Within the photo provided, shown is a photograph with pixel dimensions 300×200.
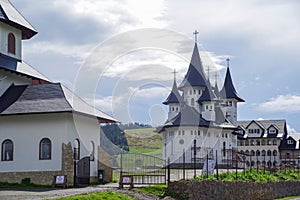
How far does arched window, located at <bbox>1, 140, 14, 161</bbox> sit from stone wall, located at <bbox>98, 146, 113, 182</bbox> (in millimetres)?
5295

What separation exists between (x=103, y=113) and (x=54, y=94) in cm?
399

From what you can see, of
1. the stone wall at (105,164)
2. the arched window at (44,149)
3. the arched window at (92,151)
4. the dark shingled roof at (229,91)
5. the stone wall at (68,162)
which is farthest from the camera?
the dark shingled roof at (229,91)

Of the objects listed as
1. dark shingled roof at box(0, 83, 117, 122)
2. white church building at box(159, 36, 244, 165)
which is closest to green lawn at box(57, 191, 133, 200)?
dark shingled roof at box(0, 83, 117, 122)

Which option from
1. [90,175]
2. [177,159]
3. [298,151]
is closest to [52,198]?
[90,175]

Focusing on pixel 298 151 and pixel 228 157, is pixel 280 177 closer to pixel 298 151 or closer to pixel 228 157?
pixel 228 157

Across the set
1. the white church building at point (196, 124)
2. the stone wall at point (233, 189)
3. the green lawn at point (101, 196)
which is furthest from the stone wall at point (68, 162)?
the white church building at point (196, 124)

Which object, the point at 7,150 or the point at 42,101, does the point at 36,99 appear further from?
the point at 7,150

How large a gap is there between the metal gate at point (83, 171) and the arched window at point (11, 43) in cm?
981

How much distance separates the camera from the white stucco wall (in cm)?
2791

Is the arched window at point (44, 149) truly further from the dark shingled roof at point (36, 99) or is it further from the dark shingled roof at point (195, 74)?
the dark shingled roof at point (195, 74)

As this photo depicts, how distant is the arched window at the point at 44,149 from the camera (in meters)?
28.2

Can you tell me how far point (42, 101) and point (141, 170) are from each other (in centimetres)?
724

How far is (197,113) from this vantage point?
63.4 meters

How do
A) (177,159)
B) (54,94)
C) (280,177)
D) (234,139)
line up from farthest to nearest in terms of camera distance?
(234,139) → (177,159) → (280,177) → (54,94)
